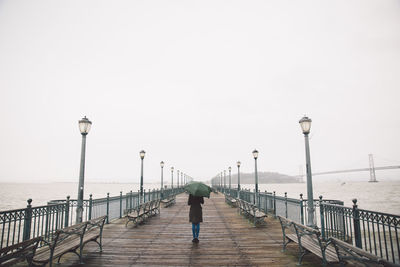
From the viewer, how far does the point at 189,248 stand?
725 cm

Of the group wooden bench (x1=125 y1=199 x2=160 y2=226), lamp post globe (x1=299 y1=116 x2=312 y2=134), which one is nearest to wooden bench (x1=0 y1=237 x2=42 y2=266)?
wooden bench (x1=125 y1=199 x2=160 y2=226)

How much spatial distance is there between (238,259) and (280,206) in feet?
23.1

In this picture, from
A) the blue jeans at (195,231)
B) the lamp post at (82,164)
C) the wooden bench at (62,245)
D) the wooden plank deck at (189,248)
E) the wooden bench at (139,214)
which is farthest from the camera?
the wooden bench at (139,214)

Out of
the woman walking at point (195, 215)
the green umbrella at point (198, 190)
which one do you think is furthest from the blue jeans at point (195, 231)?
the green umbrella at point (198, 190)

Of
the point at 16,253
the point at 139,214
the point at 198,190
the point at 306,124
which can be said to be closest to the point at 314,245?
the point at 198,190

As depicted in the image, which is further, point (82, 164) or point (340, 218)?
point (82, 164)

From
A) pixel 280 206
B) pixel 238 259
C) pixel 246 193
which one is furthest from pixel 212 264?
pixel 246 193

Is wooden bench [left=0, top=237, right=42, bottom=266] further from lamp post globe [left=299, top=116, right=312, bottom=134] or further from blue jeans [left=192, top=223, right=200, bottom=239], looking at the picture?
lamp post globe [left=299, top=116, right=312, bottom=134]

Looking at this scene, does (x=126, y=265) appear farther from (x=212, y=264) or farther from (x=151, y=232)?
(x=151, y=232)

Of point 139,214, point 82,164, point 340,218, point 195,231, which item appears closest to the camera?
point 340,218

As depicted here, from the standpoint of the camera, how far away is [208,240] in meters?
8.23

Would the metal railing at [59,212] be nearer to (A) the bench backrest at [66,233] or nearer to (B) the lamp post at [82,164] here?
(B) the lamp post at [82,164]

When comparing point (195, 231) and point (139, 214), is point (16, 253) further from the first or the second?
point (139, 214)

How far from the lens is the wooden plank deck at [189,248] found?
20.0 ft
